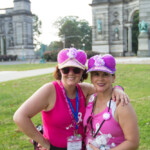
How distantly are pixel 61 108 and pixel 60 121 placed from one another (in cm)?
14

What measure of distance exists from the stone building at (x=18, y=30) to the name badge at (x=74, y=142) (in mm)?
40358

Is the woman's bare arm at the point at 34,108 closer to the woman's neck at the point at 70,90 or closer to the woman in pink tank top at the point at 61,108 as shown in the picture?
the woman in pink tank top at the point at 61,108

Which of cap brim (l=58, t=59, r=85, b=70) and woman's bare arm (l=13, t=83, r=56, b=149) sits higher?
cap brim (l=58, t=59, r=85, b=70)

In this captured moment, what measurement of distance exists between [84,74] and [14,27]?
43.7 m

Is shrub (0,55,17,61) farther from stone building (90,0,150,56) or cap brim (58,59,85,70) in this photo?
cap brim (58,59,85,70)

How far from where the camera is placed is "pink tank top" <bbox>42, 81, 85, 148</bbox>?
2.48m

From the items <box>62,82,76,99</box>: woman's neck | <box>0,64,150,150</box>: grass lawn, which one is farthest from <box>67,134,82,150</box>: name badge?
<box>0,64,150,150</box>: grass lawn

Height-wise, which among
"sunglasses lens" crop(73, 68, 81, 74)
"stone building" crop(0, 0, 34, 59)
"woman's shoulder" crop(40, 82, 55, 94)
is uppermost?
"stone building" crop(0, 0, 34, 59)

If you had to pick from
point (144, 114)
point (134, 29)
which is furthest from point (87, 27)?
point (144, 114)

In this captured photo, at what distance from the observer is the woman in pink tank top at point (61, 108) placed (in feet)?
7.82

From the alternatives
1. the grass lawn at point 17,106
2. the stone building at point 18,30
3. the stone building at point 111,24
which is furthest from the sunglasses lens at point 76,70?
the stone building at point 18,30

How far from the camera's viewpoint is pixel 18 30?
43438mm

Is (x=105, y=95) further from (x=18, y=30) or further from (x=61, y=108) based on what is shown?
(x=18, y=30)

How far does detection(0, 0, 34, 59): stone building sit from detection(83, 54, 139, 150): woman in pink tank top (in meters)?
40.4
